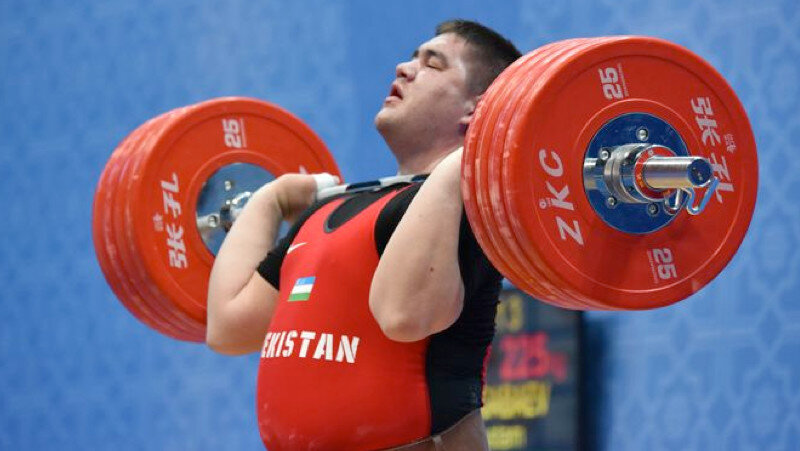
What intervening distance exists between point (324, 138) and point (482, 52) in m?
1.82

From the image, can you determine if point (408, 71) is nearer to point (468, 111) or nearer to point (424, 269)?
point (468, 111)

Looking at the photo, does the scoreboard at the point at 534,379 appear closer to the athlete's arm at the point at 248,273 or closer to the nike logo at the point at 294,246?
the athlete's arm at the point at 248,273

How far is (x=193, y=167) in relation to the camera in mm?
2535

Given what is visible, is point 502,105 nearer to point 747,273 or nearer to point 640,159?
point 640,159

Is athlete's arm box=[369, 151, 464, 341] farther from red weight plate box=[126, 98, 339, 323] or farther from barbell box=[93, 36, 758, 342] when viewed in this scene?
red weight plate box=[126, 98, 339, 323]

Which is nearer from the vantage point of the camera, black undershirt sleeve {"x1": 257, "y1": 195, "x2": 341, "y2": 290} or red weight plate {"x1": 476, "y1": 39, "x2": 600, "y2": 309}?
red weight plate {"x1": 476, "y1": 39, "x2": 600, "y2": 309}

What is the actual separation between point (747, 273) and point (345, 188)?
113cm

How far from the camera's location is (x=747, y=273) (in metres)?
2.90

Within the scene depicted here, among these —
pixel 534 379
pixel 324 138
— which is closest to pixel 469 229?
pixel 534 379

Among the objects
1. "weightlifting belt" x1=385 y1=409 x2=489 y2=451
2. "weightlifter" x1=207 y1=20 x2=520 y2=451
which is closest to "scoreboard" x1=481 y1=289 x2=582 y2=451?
"weightlifter" x1=207 y1=20 x2=520 y2=451

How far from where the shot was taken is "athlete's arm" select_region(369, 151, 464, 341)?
1783 mm

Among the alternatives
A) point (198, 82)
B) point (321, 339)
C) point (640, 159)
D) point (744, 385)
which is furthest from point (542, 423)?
point (198, 82)

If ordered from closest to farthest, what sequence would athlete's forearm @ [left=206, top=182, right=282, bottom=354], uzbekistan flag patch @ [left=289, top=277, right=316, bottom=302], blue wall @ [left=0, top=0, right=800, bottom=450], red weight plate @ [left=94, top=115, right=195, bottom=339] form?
uzbekistan flag patch @ [left=289, top=277, right=316, bottom=302]
athlete's forearm @ [left=206, top=182, right=282, bottom=354]
red weight plate @ [left=94, top=115, right=195, bottom=339]
blue wall @ [left=0, top=0, right=800, bottom=450]

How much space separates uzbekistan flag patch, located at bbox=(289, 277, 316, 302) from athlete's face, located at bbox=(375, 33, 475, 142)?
1.10 feet
